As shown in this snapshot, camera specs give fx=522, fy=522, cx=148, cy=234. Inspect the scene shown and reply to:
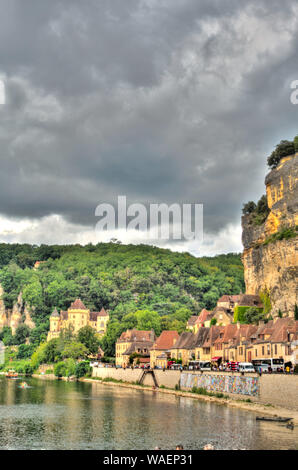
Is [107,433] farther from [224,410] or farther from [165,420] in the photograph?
[224,410]

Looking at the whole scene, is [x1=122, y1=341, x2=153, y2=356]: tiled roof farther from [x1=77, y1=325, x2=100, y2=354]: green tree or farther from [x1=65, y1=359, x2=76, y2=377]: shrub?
[x1=77, y1=325, x2=100, y2=354]: green tree

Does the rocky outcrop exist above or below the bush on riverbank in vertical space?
above

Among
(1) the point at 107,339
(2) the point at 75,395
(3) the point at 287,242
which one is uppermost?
(3) the point at 287,242

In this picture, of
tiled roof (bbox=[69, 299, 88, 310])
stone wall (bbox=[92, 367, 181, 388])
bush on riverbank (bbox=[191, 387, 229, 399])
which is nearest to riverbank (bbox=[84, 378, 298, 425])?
bush on riverbank (bbox=[191, 387, 229, 399])

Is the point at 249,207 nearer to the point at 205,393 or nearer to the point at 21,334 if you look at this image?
the point at 205,393

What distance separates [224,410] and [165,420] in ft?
22.2

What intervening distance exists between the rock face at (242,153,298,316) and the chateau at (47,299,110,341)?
2788 inches

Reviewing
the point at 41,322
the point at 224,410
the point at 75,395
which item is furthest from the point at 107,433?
the point at 41,322

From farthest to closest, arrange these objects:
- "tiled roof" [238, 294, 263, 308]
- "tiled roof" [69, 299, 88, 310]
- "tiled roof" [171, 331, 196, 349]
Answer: "tiled roof" [69, 299, 88, 310]
"tiled roof" [238, 294, 263, 308]
"tiled roof" [171, 331, 196, 349]

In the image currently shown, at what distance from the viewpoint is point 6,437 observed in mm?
34250

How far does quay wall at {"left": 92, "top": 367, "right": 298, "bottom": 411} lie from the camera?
130 feet

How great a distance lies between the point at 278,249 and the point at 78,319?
277 feet

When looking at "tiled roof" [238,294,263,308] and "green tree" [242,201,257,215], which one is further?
"green tree" [242,201,257,215]

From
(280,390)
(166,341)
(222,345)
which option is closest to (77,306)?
(166,341)
